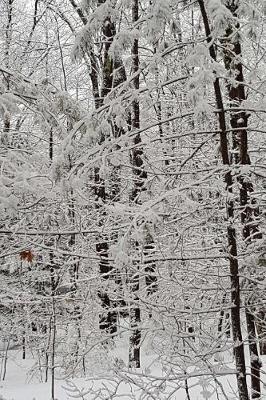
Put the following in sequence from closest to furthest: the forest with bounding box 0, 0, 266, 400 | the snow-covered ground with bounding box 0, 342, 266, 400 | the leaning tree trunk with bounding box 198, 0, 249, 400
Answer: the leaning tree trunk with bounding box 198, 0, 249, 400, the forest with bounding box 0, 0, 266, 400, the snow-covered ground with bounding box 0, 342, 266, 400

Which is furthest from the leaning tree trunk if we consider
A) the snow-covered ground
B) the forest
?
the snow-covered ground

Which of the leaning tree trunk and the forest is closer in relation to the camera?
the leaning tree trunk

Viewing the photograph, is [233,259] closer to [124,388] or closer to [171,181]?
[171,181]

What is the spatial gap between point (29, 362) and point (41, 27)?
43.6ft

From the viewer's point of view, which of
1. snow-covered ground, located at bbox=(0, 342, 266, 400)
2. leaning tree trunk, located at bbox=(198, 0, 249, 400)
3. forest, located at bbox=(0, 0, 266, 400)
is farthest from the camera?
snow-covered ground, located at bbox=(0, 342, 266, 400)

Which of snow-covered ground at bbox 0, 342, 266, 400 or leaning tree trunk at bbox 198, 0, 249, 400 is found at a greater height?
leaning tree trunk at bbox 198, 0, 249, 400

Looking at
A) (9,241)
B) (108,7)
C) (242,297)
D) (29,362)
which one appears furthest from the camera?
(29,362)

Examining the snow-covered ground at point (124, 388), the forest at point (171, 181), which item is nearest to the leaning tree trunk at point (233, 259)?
the forest at point (171, 181)

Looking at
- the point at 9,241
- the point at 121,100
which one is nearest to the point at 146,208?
the point at 121,100

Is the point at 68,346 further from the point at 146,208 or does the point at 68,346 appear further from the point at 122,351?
the point at 146,208

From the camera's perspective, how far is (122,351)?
46.6 ft

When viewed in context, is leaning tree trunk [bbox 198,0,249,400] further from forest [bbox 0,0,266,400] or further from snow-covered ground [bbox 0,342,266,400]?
snow-covered ground [bbox 0,342,266,400]

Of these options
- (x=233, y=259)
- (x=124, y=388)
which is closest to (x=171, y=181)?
(x=233, y=259)

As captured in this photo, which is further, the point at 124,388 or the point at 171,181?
the point at 124,388
